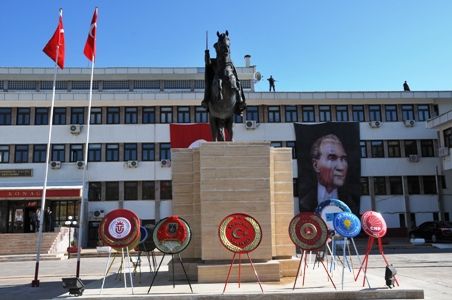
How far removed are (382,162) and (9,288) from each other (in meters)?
33.3

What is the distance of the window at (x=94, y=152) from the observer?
39281mm

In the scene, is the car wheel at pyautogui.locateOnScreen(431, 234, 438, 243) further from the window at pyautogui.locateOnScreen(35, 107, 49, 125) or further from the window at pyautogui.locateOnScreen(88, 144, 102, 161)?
the window at pyautogui.locateOnScreen(35, 107, 49, 125)

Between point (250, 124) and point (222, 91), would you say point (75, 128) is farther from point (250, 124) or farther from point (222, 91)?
point (222, 91)

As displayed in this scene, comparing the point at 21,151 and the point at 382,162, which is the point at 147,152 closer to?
the point at 21,151

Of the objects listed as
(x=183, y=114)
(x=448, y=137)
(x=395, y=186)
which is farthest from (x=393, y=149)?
(x=183, y=114)

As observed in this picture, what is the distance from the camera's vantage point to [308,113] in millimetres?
41531

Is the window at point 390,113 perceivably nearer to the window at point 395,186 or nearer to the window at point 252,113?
the window at point 395,186

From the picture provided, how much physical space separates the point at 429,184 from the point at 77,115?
97.4 ft

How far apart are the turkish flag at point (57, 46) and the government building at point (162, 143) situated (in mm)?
21437

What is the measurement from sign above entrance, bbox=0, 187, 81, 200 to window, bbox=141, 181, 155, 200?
5.59 meters

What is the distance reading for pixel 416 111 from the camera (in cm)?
4222

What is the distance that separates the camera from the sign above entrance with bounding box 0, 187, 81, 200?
117ft

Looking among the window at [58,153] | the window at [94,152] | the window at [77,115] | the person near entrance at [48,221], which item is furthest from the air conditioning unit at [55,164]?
the window at [77,115]

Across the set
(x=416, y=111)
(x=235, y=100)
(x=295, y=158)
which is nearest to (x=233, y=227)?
(x=235, y=100)
